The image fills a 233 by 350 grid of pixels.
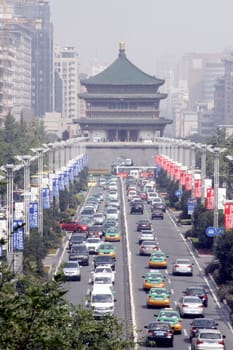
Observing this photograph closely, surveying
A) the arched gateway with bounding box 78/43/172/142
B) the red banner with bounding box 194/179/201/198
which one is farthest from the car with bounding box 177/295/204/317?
the arched gateway with bounding box 78/43/172/142

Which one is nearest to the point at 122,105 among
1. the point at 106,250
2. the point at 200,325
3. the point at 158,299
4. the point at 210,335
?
the point at 106,250

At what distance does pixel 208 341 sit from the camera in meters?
38.6

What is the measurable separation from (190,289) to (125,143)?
4555 inches

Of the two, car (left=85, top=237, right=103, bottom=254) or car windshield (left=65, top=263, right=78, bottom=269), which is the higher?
car windshield (left=65, top=263, right=78, bottom=269)

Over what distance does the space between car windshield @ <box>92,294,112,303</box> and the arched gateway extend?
12428 cm

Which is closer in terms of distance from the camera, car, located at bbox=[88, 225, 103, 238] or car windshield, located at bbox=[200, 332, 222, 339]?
car windshield, located at bbox=[200, 332, 222, 339]

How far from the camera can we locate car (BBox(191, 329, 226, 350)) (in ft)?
126

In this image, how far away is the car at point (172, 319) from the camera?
140ft

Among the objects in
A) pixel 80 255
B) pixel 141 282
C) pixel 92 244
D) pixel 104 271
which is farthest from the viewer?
pixel 92 244

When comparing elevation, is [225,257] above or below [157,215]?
above

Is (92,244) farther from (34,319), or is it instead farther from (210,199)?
(34,319)

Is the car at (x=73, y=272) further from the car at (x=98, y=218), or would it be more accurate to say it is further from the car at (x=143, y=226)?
the car at (x=98, y=218)

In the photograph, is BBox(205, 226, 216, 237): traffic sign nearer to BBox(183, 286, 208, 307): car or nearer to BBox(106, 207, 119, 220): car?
BBox(183, 286, 208, 307): car

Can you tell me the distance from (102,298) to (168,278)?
11870 millimetres
